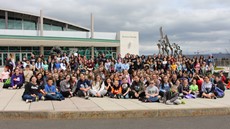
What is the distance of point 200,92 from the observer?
1230 centimetres

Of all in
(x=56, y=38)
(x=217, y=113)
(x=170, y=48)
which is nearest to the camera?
(x=217, y=113)

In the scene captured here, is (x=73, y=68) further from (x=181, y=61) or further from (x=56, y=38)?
(x=56, y=38)

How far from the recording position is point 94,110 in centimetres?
875

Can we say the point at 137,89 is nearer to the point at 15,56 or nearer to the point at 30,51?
the point at 15,56

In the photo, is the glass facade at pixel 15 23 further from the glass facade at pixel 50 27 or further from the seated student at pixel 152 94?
the seated student at pixel 152 94

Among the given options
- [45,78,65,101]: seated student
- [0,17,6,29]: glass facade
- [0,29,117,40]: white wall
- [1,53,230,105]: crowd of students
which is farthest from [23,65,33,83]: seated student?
[0,17,6,29]: glass facade

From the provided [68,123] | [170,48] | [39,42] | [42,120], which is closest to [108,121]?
[68,123]

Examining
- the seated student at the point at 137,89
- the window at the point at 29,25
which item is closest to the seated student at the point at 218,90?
the seated student at the point at 137,89

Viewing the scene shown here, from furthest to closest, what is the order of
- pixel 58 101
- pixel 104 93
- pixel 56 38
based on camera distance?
pixel 56 38
pixel 104 93
pixel 58 101

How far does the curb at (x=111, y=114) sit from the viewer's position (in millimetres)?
8281

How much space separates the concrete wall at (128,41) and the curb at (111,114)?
125ft

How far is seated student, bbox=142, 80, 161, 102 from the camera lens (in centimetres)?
1070

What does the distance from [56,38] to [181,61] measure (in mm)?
25352

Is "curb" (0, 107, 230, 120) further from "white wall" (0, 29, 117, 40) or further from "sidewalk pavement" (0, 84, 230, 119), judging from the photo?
"white wall" (0, 29, 117, 40)
